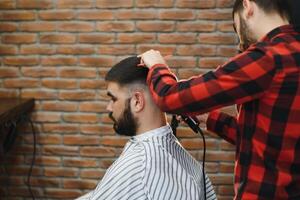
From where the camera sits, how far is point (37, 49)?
Result: 2.29 m

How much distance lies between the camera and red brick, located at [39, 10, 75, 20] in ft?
7.29

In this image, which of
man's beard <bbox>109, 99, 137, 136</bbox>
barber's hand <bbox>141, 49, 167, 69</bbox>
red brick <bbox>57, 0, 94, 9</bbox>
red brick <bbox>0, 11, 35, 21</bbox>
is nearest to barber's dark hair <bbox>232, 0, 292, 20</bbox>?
barber's hand <bbox>141, 49, 167, 69</bbox>

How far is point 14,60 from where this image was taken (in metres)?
2.31

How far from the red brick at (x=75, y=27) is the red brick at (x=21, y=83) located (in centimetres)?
34

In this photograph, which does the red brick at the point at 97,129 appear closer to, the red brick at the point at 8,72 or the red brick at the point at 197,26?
the red brick at the point at 8,72

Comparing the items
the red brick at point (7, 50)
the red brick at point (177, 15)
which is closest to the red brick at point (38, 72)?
the red brick at point (7, 50)

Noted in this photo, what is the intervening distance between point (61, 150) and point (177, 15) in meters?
1.03

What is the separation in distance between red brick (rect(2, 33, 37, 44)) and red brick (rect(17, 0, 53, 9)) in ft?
Answer: 0.51

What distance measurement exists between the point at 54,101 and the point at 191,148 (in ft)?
2.72

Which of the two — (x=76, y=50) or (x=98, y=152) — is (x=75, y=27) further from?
(x=98, y=152)

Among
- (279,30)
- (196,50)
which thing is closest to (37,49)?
(196,50)

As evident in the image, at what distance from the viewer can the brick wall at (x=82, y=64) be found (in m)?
2.18

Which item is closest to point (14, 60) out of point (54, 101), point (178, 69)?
point (54, 101)

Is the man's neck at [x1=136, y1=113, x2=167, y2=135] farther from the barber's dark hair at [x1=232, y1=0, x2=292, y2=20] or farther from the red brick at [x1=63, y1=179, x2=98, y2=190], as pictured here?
the red brick at [x1=63, y1=179, x2=98, y2=190]
